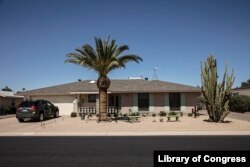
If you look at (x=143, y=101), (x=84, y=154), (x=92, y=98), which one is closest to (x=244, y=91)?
(x=143, y=101)

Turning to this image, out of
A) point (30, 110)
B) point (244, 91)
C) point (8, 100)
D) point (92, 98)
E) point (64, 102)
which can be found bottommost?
point (30, 110)

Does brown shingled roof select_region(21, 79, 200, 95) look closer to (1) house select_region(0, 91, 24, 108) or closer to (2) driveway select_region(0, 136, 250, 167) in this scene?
(1) house select_region(0, 91, 24, 108)

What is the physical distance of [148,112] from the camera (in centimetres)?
3203

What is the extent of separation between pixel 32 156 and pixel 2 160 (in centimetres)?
105

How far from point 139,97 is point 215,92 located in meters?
10.4

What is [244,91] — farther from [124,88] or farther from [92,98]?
[92,98]

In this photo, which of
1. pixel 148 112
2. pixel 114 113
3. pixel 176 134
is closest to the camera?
pixel 176 134

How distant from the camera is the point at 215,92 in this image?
23.9m

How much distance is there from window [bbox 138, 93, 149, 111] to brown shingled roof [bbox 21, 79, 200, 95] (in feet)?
2.41

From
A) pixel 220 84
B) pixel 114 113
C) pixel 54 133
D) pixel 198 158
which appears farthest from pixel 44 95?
pixel 198 158

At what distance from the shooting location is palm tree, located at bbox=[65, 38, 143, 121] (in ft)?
80.9

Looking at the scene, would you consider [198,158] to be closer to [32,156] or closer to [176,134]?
[32,156]

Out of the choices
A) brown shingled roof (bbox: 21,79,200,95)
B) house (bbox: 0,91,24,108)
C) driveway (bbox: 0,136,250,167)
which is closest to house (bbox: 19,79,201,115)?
brown shingled roof (bbox: 21,79,200,95)

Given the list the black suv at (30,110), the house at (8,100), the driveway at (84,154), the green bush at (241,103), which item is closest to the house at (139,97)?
the black suv at (30,110)
